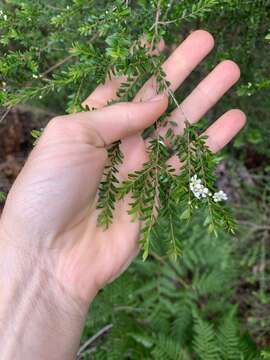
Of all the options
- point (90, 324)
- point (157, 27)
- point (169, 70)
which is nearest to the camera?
point (157, 27)

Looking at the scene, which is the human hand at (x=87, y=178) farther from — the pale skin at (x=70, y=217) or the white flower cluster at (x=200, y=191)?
the white flower cluster at (x=200, y=191)

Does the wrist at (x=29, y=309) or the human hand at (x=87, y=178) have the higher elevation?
the human hand at (x=87, y=178)

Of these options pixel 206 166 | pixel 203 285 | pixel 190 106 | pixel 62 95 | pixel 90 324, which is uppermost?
pixel 206 166

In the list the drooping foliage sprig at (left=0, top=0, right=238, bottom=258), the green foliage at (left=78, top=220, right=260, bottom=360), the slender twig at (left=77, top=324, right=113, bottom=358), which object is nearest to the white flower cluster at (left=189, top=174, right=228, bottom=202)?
the drooping foliage sprig at (left=0, top=0, right=238, bottom=258)

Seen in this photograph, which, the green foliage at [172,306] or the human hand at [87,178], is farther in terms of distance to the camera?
the green foliage at [172,306]

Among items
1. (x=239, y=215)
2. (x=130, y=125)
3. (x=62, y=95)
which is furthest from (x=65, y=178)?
(x=239, y=215)

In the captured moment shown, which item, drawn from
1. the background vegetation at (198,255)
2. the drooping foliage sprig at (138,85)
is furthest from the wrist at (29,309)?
the background vegetation at (198,255)

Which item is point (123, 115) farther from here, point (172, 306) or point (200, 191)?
point (172, 306)

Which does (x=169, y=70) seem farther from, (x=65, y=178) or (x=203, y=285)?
(x=203, y=285)
